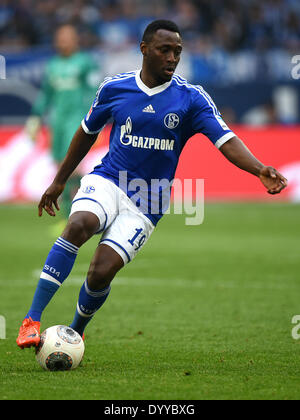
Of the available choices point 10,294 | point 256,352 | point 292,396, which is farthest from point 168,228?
point 292,396

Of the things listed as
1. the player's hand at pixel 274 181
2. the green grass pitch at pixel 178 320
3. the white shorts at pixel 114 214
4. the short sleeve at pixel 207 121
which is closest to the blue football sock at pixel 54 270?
the white shorts at pixel 114 214

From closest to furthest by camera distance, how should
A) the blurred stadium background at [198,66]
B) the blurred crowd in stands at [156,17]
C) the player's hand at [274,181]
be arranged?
the player's hand at [274,181], the blurred stadium background at [198,66], the blurred crowd in stands at [156,17]

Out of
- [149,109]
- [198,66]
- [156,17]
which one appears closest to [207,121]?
[149,109]

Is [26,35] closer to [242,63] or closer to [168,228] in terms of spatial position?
[242,63]

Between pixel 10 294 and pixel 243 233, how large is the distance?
6135 millimetres

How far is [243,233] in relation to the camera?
44.0ft

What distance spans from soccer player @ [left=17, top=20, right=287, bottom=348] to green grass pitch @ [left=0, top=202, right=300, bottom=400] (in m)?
0.55

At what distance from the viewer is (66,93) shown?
1248 centimetres

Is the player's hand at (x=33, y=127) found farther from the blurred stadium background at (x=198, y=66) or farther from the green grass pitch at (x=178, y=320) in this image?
the blurred stadium background at (x=198, y=66)

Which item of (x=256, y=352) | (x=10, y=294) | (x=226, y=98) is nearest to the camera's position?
(x=256, y=352)

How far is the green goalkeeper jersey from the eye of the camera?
40.1 feet

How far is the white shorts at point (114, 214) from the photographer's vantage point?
519 cm

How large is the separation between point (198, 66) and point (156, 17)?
2.81 m

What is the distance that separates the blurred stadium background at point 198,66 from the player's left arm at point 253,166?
37.7ft
